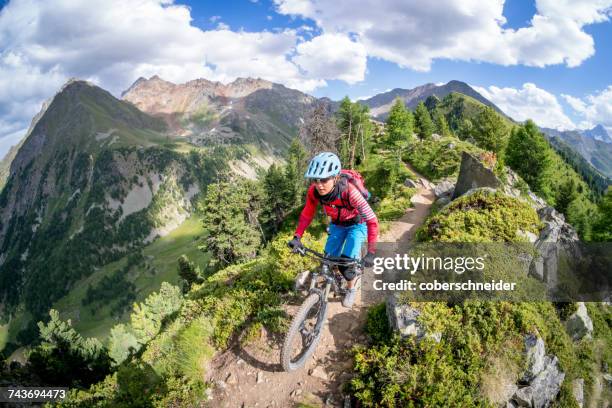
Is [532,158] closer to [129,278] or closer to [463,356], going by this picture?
[463,356]

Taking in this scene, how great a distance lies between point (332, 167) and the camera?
6820 millimetres

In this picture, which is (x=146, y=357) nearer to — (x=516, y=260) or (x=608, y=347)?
(x=516, y=260)

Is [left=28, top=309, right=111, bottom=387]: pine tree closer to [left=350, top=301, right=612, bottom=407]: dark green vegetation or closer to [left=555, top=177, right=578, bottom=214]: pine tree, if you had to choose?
[left=350, top=301, right=612, bottom=407]: dark green vegetation

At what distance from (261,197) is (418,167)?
2452cm

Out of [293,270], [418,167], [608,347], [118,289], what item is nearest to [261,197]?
[418,167]

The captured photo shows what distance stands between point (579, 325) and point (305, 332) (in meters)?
10.8

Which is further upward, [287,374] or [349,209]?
[349,209]

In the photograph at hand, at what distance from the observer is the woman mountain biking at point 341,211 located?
6.84 meters

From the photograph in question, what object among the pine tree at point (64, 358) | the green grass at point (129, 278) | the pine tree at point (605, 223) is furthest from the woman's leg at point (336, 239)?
the green grass at point (129, 278)

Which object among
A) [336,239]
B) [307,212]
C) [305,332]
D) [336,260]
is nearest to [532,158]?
[336,239]

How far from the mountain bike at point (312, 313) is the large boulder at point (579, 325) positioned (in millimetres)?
9079

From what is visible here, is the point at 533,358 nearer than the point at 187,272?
Yes

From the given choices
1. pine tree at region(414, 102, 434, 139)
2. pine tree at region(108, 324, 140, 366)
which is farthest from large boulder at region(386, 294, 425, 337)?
pine tree at region(414, 102, 434, 139)

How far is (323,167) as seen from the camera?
6.75 m
